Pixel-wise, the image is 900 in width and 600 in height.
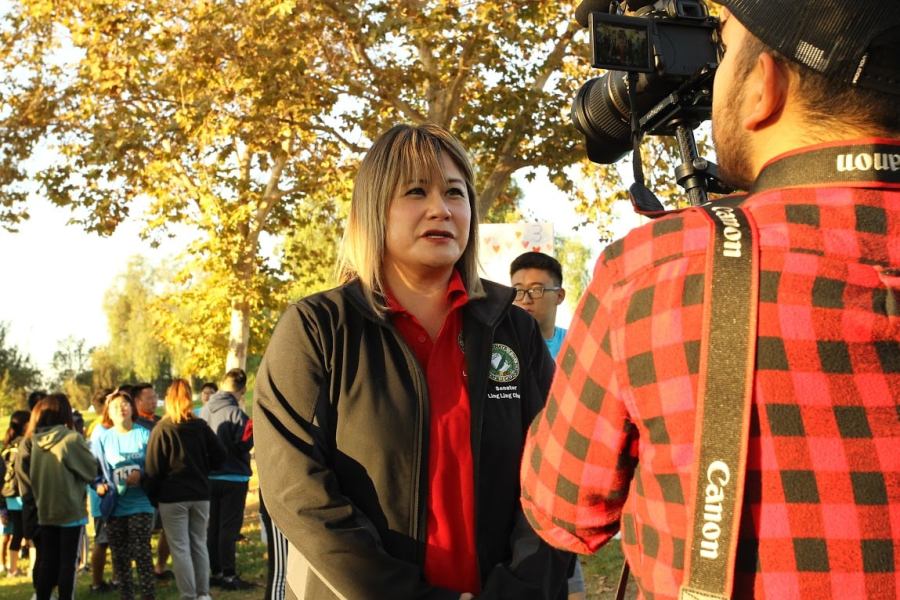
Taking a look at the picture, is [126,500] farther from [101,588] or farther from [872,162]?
[872,162]

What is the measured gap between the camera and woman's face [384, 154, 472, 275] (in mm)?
2621

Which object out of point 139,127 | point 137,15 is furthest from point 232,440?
point 137,15

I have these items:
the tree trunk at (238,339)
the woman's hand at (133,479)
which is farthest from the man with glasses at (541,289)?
the tree trunk at (238,339)

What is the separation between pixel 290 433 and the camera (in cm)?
234

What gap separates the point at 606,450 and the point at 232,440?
30.1 feet

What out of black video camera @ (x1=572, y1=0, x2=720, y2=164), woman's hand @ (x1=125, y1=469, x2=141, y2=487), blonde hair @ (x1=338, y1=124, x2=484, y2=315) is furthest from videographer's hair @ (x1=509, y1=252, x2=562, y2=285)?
woman's hand @ (x1=125, y1=469, x2=141, y2=487)

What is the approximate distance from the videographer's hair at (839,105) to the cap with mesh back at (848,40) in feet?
0.05

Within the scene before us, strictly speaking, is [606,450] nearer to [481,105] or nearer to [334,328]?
[334,328]

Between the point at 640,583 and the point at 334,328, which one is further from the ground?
the point at 334,328

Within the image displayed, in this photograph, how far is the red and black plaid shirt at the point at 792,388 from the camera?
114cm

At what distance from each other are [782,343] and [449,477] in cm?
136

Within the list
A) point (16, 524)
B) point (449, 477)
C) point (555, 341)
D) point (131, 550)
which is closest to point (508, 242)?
point (555, 341)

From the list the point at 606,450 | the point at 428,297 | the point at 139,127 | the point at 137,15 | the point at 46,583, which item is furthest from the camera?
the point at 137,15

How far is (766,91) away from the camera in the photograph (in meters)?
1.27
